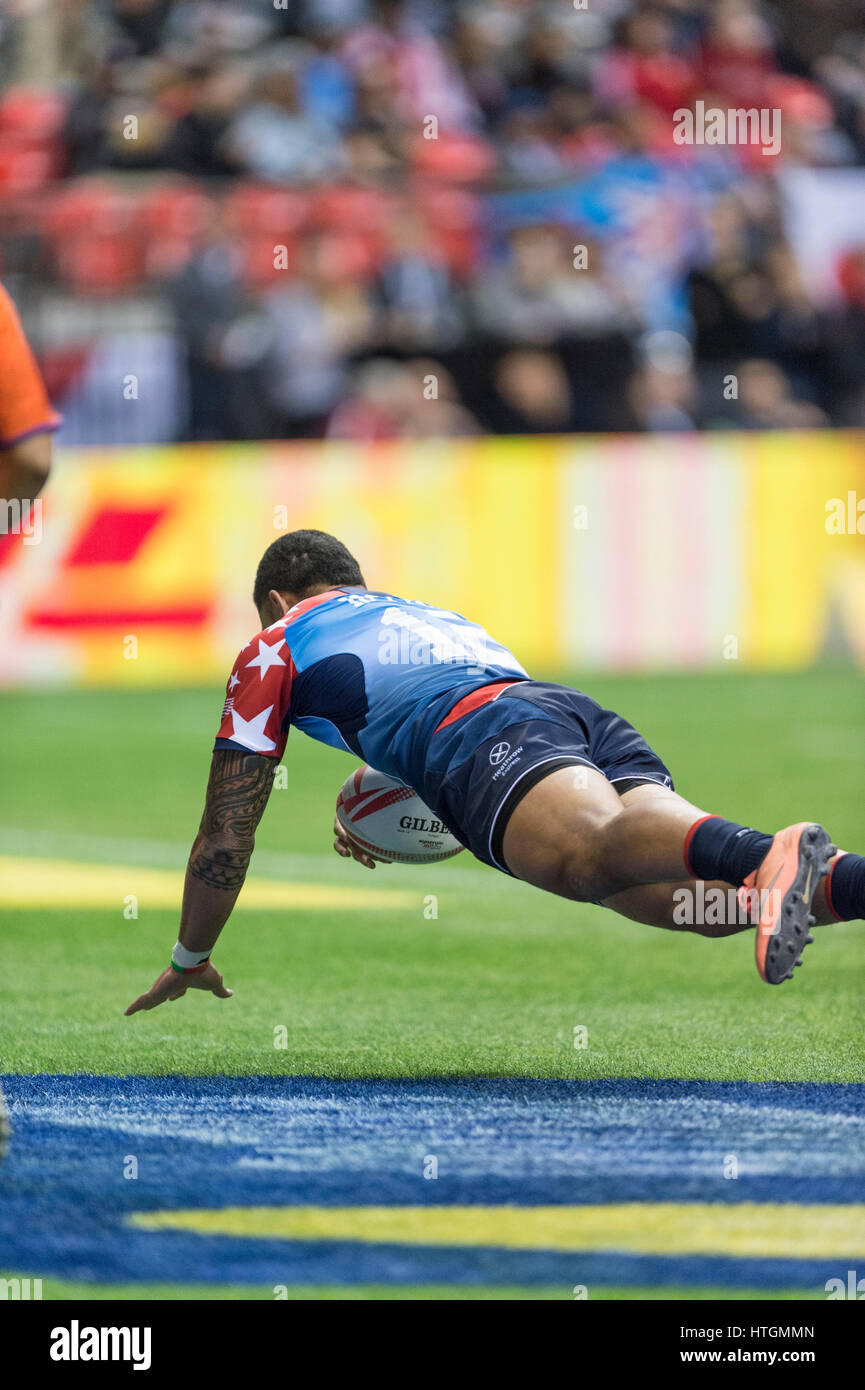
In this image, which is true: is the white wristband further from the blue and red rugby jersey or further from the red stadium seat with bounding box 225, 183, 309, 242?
the red stadium seat with bounding box 225, 183, 309, 242

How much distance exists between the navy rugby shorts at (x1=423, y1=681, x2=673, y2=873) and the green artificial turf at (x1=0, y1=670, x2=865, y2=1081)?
862 millimetres

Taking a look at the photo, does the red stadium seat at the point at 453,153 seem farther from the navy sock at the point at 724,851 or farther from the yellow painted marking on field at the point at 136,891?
the navy sock at the point at 724,851

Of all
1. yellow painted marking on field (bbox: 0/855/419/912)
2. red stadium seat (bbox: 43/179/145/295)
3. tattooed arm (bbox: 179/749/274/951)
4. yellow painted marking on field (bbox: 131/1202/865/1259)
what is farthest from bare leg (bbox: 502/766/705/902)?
red stadium seat (bbox: 43/179/145/295)

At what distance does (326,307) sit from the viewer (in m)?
17.8

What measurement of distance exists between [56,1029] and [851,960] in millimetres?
3135

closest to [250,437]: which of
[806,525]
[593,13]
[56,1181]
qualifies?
[806,525]

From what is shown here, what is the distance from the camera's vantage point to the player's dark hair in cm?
581

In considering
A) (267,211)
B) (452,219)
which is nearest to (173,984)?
(267,211)

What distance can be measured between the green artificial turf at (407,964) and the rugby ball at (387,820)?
2.00 ft

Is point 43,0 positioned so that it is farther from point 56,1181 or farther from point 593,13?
point 56,1181

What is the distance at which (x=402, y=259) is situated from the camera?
17906 millimetres

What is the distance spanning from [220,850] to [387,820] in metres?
0.64

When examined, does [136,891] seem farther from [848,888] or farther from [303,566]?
[848,888]

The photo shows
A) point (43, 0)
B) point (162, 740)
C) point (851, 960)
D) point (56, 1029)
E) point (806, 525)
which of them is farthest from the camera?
point (43, 0)
